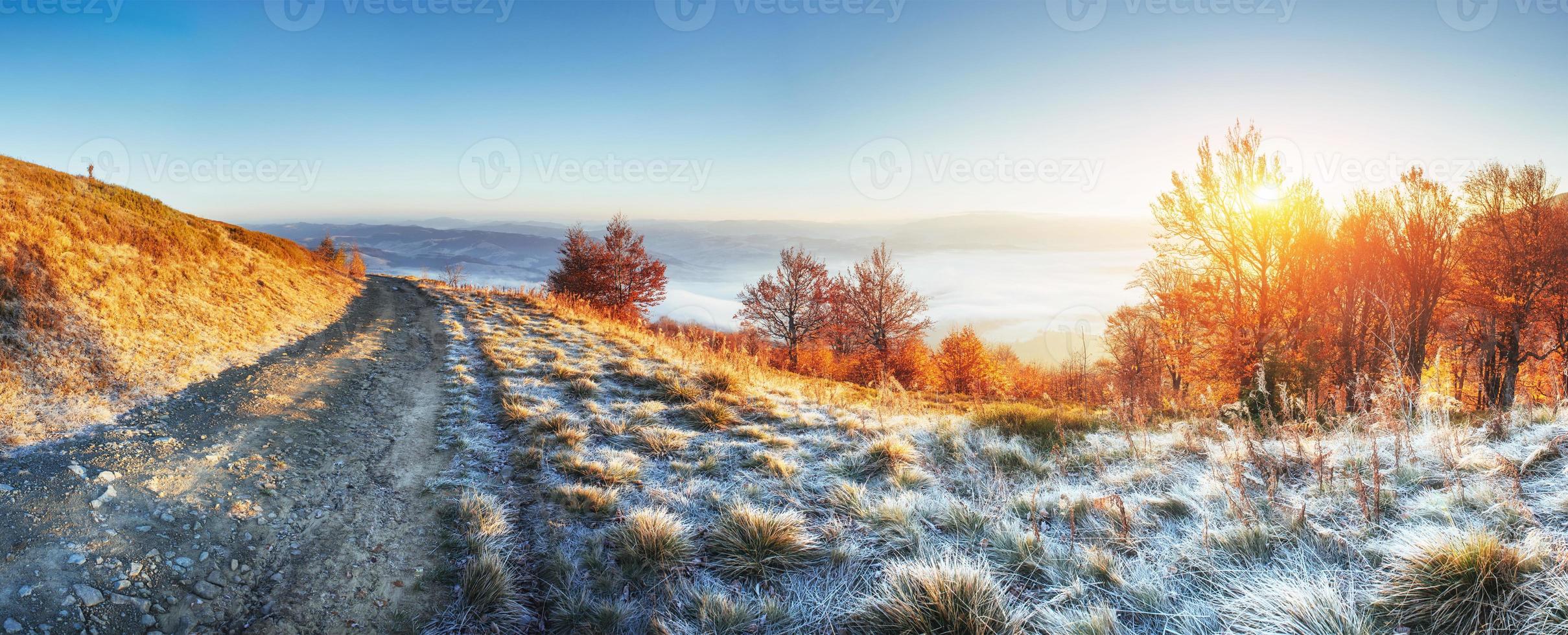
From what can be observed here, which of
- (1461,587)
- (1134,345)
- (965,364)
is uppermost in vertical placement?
(1461,587)

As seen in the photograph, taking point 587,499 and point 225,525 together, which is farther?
point 587,499

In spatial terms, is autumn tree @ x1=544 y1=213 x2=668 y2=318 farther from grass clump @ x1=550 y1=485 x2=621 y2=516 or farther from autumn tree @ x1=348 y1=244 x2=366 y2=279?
grass clump @ x1=550 y1=485 x2=621 y2=516

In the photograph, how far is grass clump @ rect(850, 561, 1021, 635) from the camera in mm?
2840

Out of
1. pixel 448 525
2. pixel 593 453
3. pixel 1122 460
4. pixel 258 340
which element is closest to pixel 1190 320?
pixel 1122 460

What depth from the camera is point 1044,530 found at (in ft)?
13.3

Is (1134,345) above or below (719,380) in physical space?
below

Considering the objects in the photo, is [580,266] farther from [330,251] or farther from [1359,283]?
[1359,283]

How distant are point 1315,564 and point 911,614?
2.33 m

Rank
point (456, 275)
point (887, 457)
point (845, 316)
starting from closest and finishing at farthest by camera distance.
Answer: point (887, 457) → point (456, 275) → point (845, 316)

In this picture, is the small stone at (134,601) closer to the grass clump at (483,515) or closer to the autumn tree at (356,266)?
the grass clump at (483,515)

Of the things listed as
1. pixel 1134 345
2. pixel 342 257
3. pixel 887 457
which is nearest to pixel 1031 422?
pixel 887 457

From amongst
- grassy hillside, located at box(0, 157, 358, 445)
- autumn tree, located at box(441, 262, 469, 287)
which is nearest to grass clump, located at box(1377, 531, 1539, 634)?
grassy hillside, located at box(0, 157, 358, 445)

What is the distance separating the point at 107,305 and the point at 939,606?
13169 millimetres

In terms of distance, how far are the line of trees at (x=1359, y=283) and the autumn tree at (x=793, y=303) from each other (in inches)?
685
